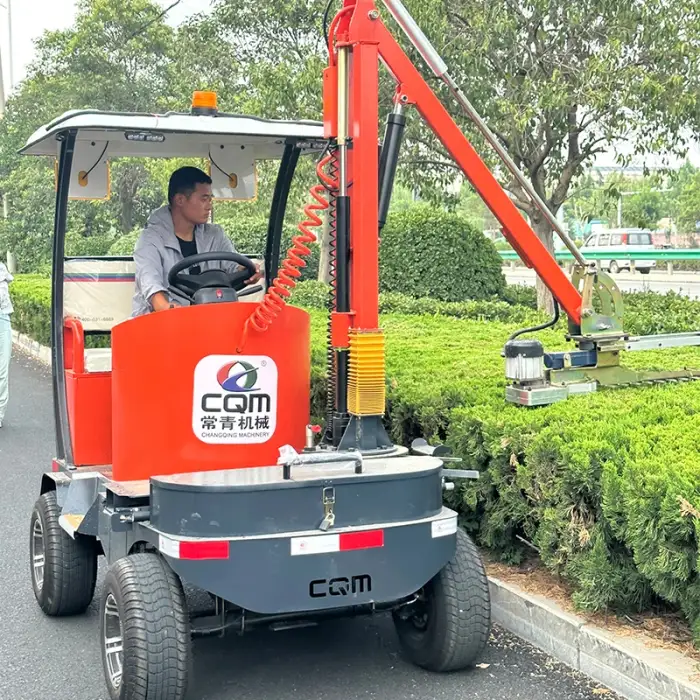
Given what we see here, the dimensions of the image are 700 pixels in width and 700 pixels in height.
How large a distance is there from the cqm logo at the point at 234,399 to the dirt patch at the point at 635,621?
57.4 inches

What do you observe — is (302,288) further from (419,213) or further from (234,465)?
(234,465)

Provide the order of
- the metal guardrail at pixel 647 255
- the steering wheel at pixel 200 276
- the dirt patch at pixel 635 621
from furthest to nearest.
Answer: the metal guardrail at pixel 647 255 → the steering wheel at pixel 200 276 → the dirt patch at pixel 635 621

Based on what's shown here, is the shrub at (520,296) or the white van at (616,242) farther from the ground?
the white van at (616,242)

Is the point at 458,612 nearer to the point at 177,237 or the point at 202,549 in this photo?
the point at 202,549

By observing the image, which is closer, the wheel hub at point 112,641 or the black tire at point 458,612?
the wheel hub at point 112,641

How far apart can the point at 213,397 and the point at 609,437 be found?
5.57 ft

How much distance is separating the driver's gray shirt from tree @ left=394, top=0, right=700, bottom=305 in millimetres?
6135

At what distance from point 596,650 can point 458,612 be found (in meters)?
0.59

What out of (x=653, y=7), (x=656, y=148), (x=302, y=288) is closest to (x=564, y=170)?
(x=656, y=148)

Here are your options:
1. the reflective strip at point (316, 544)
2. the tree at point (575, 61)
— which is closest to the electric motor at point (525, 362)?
the reflective strip at point (316, 544)

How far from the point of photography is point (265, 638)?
450cm

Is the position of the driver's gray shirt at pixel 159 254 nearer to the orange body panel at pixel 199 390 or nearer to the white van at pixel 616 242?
the orange body panel at pixel 199 390

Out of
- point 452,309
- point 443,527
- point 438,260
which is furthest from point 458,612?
point 438,260

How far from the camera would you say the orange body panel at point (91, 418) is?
4723mm
